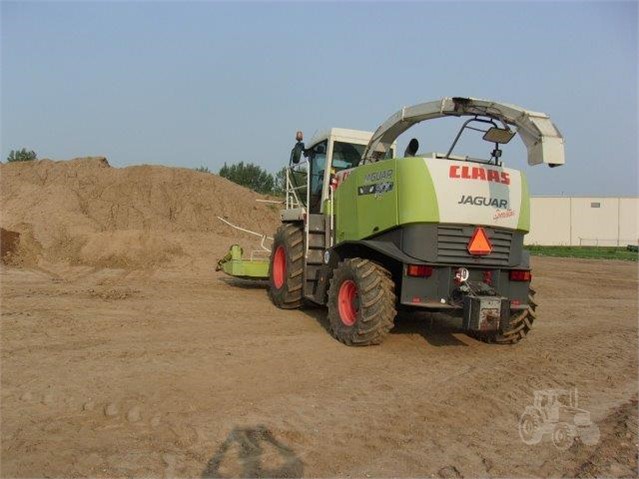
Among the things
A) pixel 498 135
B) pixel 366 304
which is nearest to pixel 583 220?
pixel 498 135

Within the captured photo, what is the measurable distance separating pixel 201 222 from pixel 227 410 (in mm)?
17835

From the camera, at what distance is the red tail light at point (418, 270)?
687cm

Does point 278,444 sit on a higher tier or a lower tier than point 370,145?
lower

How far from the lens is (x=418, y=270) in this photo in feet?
22.6

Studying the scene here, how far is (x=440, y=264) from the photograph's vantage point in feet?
22.8

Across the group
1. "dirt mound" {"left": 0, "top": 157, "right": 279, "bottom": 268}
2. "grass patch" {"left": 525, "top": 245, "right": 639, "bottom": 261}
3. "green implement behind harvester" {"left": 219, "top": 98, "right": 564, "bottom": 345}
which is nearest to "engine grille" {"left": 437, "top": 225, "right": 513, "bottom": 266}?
"green implement behind harvester" {"left": 219, "top": 98, "right": 564, "bottom": 345}

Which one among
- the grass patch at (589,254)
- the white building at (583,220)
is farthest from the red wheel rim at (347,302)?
the white building at (583,220)

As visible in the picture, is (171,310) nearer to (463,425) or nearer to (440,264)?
(440,264)

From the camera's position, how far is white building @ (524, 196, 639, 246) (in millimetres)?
49094

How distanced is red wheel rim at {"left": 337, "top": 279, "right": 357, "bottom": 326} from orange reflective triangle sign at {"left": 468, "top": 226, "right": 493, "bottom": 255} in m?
1.59

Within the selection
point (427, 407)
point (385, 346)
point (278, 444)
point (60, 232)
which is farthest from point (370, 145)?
point (60, 232)

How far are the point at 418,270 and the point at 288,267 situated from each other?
311 centimetres

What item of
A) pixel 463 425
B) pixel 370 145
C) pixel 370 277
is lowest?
pixel 463 425

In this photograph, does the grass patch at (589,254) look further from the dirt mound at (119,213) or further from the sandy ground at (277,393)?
the sandy ground at (277,393)
